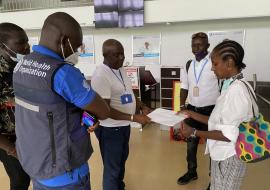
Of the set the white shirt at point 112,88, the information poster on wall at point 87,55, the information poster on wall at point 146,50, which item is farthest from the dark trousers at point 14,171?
the information poster on wall at point 87,55

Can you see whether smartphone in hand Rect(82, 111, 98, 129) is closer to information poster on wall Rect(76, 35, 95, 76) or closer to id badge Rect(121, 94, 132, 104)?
id badge Rect(121, 94, 132, 104)

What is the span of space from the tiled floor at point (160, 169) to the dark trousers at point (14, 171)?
1014 millimetres

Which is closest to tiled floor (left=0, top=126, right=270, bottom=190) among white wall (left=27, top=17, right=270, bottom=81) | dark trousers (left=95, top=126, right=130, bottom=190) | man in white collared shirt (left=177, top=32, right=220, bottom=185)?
man in white collared shirt (left=177, top=32, right=220, bottom=185)

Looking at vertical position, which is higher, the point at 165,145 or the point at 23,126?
the point at 23,126

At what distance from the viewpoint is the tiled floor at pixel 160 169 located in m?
2.54

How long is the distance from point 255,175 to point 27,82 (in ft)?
8.61

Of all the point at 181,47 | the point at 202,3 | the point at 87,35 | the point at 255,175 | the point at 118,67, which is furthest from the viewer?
the point at 87,35

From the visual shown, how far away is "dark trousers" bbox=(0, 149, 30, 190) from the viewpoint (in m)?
1.56

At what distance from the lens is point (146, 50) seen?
4.95 meters

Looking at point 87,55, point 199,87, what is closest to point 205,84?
point 199,87

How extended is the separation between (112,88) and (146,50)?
10.8ft

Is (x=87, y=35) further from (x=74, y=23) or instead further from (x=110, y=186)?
(x=74, y=23)

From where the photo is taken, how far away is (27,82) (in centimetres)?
103

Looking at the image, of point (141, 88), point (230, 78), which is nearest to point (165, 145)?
point (141, 88)
